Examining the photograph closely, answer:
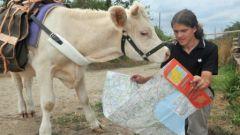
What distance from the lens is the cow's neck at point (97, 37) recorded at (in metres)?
5.42

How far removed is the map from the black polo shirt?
42 cm

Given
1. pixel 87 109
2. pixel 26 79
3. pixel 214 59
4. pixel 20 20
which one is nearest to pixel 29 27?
pixel 20 20

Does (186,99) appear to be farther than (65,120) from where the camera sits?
No

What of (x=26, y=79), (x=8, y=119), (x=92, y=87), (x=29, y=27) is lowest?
(x=92, y=87)

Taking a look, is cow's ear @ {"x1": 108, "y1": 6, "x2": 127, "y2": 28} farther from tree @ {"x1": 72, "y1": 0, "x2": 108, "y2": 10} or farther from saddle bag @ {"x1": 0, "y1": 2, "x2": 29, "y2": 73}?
tree @ {"x1": 72, "y1": 0, "x2": 108, "y2": 10}

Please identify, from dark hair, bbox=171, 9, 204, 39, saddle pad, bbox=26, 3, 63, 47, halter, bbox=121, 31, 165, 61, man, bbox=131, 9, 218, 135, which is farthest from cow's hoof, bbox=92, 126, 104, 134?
dark hair, bbox=171, 9, 204, 39

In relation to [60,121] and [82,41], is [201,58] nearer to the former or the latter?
[82,41]

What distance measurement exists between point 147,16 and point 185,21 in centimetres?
129

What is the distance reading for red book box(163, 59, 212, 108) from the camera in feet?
12.7

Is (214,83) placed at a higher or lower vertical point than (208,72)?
lower

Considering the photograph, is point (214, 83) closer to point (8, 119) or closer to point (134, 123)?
point (8, 119)

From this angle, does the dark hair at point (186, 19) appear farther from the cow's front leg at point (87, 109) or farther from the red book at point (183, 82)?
the cow's front leg at point (87, 109)

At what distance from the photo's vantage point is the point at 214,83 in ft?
28.1

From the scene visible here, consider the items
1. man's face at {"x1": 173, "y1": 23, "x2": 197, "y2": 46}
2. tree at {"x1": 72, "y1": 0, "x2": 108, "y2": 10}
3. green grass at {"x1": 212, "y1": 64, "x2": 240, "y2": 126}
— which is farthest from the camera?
tree at {"x1": 72, "y1": 0, "x2": 108, "y2": 10}
